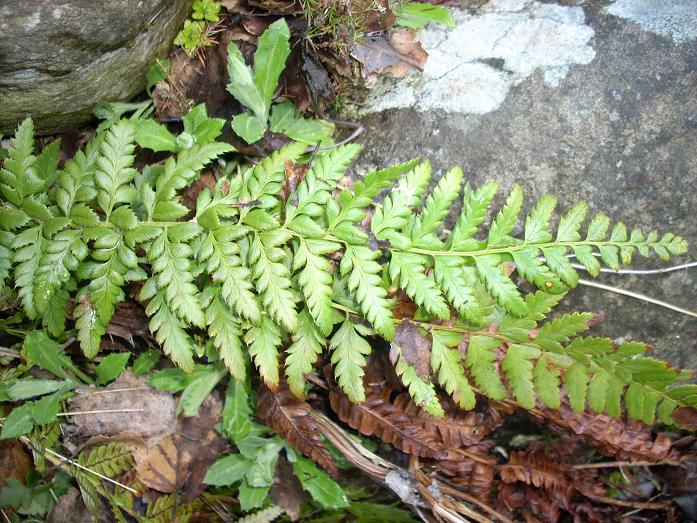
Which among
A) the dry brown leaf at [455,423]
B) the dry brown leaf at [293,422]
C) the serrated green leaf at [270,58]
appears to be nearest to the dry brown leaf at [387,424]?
the dry brown leaf at [455,423]

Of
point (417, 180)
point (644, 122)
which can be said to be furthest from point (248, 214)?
point (644, 122)

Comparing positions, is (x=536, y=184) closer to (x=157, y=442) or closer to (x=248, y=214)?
(x=248, y=214)

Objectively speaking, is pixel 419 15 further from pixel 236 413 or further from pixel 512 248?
pixel 236 413

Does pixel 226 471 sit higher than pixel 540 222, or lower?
lower

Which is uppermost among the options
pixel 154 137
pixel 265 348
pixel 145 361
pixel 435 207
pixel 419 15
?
pixel 419 15

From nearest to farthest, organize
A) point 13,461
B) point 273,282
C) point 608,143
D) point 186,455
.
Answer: point 273,282
point 608,143
point 13,461
point 186,455

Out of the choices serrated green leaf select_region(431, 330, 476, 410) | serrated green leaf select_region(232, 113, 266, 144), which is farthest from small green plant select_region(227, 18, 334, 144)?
serrated green leaf select_region(431, 330, 476, 410)

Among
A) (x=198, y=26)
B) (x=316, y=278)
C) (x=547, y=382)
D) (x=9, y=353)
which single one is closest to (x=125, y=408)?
(x=9, y=353)
